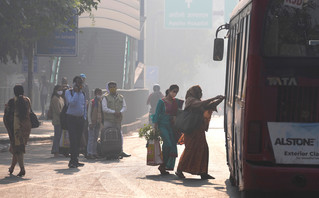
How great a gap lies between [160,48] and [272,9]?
84.1 metres

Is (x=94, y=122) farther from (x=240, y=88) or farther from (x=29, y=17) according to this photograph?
(x=240, y=88)

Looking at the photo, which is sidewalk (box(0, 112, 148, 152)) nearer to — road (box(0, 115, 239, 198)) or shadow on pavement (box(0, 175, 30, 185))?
road (box(0, 115, 239, 198))

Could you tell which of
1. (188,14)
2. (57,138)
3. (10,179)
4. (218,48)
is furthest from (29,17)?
(188,14)

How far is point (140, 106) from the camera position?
4294 cm

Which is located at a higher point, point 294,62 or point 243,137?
point 294,62

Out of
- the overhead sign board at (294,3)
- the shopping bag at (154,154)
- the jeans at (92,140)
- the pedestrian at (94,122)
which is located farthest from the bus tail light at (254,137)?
the jeans at (92,140)

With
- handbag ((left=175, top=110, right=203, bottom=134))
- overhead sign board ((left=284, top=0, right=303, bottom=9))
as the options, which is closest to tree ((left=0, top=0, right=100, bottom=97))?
handbag ((left=175, top=110, right=203, bottom=134))

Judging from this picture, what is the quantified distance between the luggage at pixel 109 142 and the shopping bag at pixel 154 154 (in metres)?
2.97

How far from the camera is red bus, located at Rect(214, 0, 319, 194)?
26.9 ft

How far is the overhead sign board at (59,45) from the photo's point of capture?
27219 mm

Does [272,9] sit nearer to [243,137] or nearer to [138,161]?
[243,137]

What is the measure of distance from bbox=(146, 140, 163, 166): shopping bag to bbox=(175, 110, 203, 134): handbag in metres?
1.04

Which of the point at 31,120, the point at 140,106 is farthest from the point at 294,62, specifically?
the point at 140,106

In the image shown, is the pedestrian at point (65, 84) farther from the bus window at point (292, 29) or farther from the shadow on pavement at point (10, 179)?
the bus window at point (292, 29)
